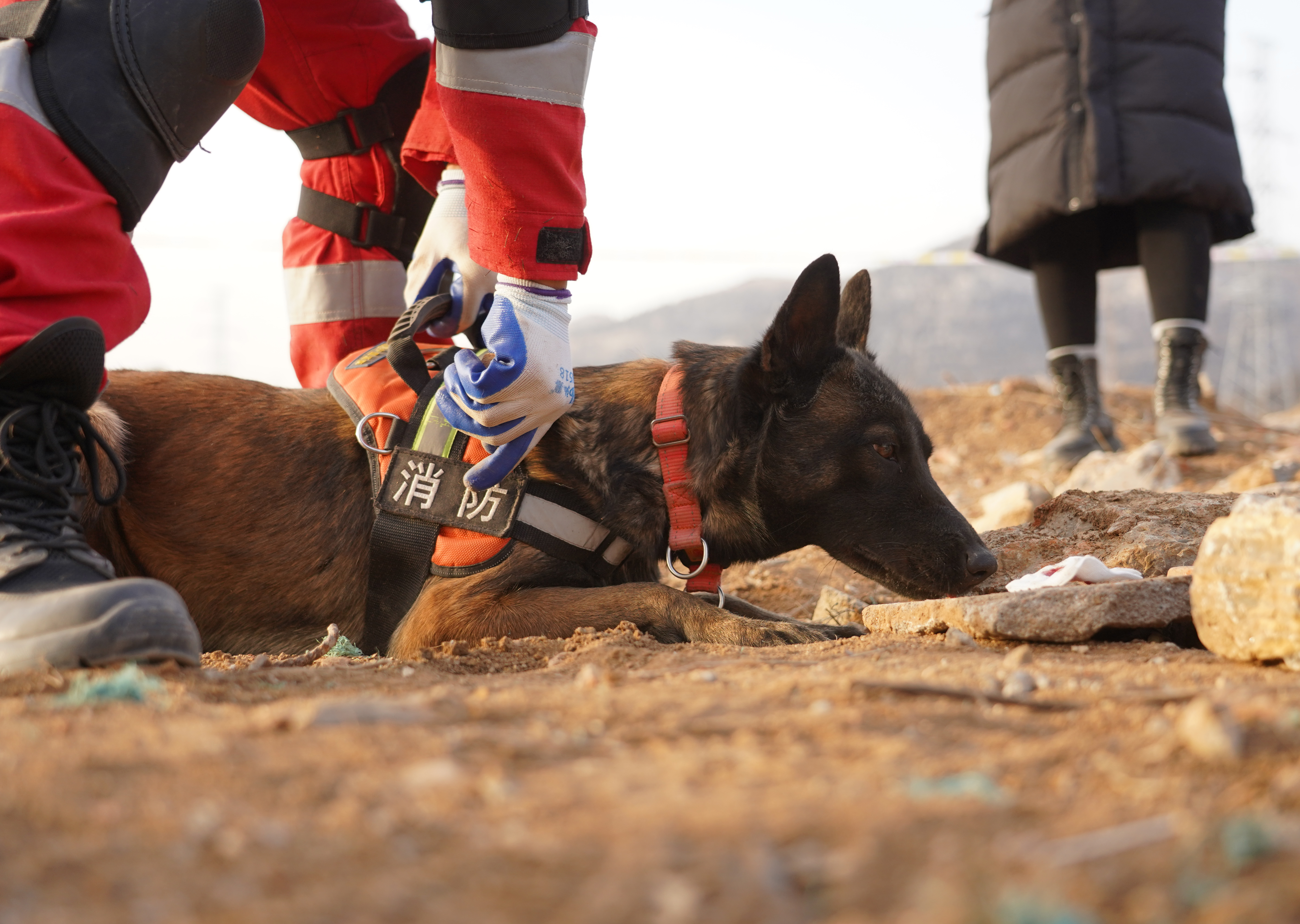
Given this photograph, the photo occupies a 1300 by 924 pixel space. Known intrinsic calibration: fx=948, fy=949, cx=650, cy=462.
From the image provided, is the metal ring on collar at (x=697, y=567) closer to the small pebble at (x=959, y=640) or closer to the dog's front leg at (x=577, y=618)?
the dog's front leg at (x=577, y=618)

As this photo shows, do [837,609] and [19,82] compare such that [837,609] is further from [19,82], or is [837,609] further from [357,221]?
[19,82]

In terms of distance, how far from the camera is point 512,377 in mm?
2281

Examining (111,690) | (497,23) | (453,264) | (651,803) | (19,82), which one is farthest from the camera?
(453,264)

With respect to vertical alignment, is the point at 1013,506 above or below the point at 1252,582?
below

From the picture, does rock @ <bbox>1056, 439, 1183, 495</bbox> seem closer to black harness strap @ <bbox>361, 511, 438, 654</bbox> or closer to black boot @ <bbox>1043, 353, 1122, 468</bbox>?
black boot @ <bbox>1043, 353, 1122, 468</bbox>

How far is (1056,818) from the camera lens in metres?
0.85

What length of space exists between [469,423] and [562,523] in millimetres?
408

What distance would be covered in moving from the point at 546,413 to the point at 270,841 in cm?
Answer: 170

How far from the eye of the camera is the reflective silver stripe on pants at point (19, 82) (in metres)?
1.92

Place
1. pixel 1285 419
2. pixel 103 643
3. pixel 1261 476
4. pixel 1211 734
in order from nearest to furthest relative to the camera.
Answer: pixel 1211 734 → pixel 103 643 → pixel 1261 476 → pixel 1285 419

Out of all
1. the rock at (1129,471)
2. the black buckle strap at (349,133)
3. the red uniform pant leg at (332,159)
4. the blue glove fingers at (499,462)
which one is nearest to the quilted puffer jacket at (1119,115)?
the rock at (1129,471)

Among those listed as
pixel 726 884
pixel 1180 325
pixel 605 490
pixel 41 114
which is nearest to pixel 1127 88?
pixel 1180 325

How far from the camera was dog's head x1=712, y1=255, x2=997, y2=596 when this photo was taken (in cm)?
281

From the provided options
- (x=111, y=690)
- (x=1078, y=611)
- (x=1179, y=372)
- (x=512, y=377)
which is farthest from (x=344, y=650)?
(x=1179, y=372)
